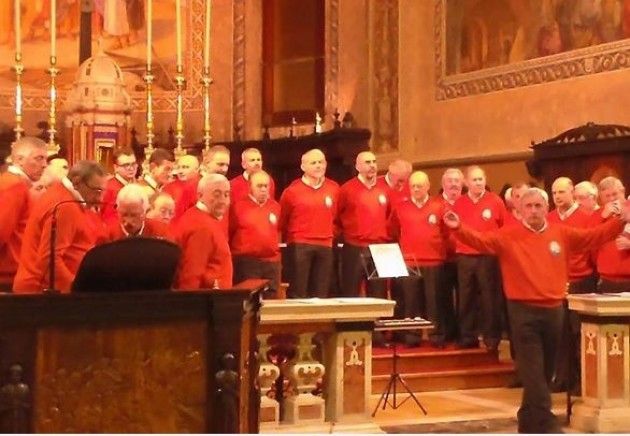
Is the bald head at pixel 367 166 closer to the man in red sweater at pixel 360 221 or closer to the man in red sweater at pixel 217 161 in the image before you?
the man in red sweater at pixel 360 221

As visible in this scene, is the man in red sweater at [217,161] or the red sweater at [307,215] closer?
the man in red sweater at [217,161]

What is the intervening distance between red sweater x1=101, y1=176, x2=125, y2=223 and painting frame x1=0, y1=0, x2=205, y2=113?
22.2 feet

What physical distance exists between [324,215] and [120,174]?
6.20ft

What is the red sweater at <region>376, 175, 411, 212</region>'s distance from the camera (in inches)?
410

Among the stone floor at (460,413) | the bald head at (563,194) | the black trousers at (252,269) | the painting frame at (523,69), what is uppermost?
the painting frame at (523,69)

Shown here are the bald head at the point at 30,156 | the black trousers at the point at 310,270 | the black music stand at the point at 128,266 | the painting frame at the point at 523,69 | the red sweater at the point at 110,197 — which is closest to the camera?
the black music stand at the point at 128,266

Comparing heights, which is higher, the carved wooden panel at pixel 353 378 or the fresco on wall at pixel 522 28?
the fresco on wall at pixel 522 28

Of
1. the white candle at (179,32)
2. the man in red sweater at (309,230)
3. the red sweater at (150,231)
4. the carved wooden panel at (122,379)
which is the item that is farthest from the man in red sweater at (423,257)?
the carved wooden panel at (122,379)

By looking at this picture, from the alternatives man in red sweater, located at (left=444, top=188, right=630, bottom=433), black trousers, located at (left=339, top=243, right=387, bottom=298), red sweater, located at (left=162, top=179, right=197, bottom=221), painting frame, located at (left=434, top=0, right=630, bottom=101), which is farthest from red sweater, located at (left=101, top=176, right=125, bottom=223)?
painting frame, located at (left=434, top=0, right=630, bottom=101)

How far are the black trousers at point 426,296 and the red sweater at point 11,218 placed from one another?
14.3ft

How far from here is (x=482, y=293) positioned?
1005 cm

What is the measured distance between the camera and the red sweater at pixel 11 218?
6.36 meters

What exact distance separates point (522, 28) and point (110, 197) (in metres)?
6.38

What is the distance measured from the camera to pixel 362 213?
33.0 feet
